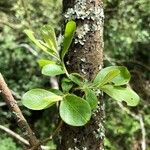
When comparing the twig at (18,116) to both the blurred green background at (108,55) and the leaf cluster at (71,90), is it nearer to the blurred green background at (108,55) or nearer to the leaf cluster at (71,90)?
the leaf cluster at (71,90)

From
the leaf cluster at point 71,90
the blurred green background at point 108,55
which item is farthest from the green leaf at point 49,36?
the blurred green background at point 108,55

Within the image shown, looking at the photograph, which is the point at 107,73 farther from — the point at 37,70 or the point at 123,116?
the point at 37,70

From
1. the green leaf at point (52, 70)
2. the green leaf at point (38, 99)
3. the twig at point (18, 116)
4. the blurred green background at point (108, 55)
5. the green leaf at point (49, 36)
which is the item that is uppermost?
the green leaf at point (49, 36)

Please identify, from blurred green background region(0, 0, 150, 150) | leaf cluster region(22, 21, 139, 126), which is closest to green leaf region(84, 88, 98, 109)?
leaf cluster region(22, 21, 139, 126)

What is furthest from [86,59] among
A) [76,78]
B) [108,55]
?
[108,55]

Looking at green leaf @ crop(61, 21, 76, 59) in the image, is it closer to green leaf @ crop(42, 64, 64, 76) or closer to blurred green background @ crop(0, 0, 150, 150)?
green leaf @ crop(42, 64, 64, 76)

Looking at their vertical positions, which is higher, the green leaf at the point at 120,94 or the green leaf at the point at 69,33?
the green leaf at the point at 69,33

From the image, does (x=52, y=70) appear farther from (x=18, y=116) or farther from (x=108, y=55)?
(x=108, y=55)
